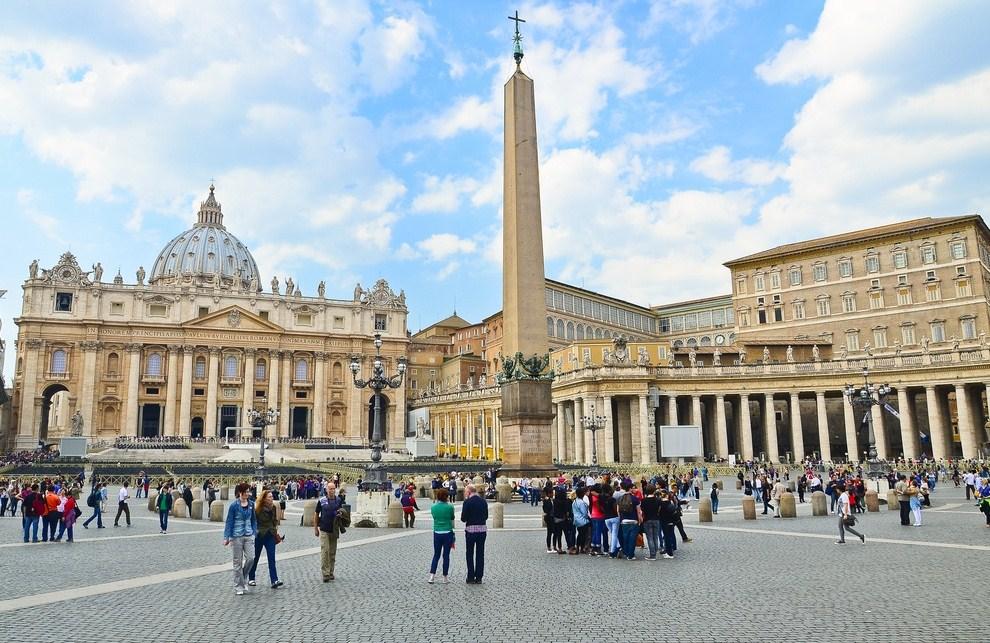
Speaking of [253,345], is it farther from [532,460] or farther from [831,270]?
[532,460]

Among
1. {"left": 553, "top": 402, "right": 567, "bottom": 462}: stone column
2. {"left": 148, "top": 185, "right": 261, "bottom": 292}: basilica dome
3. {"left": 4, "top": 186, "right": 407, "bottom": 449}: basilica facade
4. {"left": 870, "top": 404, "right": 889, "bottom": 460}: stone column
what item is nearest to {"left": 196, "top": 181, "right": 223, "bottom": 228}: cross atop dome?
{"left": 148, "top": 185, "right": 261, "bottom": 292}: basilica dome

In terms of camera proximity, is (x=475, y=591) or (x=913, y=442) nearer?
(x=475, y=591)

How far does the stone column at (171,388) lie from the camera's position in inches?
2834

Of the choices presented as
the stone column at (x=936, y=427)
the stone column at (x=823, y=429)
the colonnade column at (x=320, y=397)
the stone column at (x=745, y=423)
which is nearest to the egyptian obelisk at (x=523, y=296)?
the stone column at (x=823, y=429)

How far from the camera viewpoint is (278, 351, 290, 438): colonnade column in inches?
3014

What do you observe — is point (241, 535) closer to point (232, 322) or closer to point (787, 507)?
Answer: point (787, 507)

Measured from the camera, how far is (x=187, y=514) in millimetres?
21500

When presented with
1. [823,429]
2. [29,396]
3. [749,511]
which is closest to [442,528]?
[749,511]

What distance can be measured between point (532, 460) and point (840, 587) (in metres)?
13.1

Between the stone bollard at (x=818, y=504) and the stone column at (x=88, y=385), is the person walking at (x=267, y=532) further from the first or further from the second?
the stone column at (x=88, y=385)

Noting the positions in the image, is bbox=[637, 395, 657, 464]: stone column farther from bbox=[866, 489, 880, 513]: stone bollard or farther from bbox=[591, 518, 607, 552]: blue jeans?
bbox=[591, 518, 607, 552]: blue jeans

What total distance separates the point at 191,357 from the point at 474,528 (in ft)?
235

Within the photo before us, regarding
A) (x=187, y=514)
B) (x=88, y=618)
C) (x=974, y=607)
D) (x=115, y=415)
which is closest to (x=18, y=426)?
(x=115, y=415)

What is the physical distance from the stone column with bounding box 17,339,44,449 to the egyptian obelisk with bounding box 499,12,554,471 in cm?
6142
